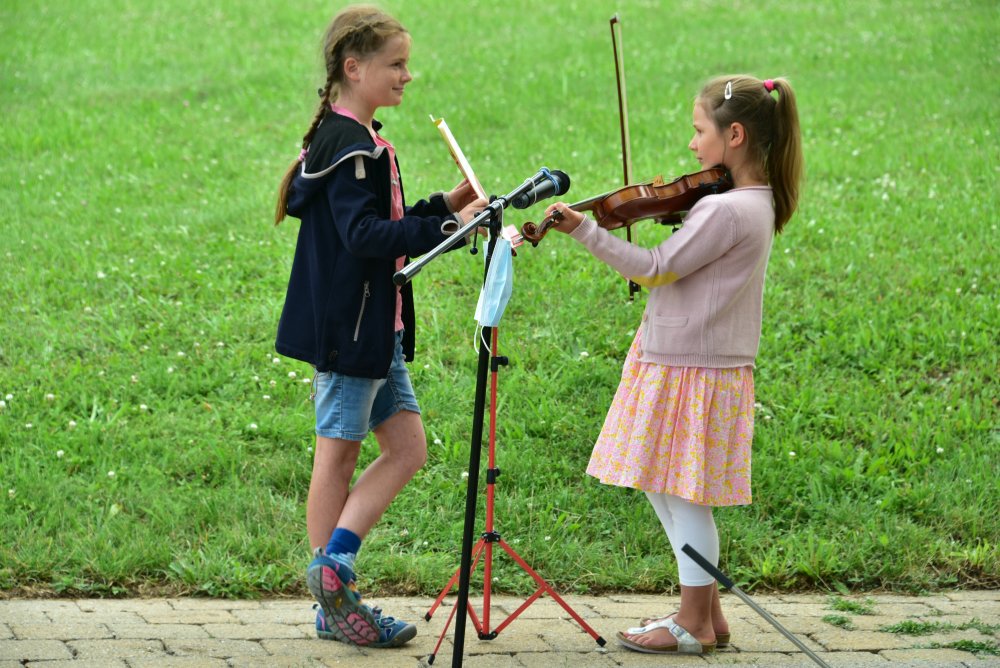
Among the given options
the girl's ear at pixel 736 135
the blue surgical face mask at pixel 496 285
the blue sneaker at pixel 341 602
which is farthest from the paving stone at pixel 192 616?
the girl's ear at pixel 736 135

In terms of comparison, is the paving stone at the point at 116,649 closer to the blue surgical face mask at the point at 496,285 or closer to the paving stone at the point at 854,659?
the blue surgical face mask at the point at 496,285

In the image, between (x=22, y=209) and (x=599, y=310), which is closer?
(x=599, y=310)

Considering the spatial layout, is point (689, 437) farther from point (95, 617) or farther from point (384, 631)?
point (95, 617)

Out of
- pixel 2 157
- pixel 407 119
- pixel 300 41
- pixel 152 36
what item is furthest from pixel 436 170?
pixel 152 36

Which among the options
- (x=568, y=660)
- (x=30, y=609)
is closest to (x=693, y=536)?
(x=568, y=660)

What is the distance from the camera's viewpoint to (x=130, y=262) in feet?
22.4

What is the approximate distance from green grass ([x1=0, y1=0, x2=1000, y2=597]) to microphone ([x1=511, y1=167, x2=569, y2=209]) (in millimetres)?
853

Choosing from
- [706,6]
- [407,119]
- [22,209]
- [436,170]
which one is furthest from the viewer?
[706,6]

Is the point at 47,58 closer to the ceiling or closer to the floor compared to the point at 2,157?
closer to the ceiling

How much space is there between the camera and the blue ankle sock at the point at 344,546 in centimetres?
346

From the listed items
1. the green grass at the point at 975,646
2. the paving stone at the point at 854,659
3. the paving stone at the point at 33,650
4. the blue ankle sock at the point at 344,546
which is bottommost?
the paving stone at the point at 33,650

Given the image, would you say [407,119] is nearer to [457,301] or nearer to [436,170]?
[436,170]

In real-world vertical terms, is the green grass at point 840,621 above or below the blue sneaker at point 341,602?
below

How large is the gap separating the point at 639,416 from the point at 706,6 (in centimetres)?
1207
